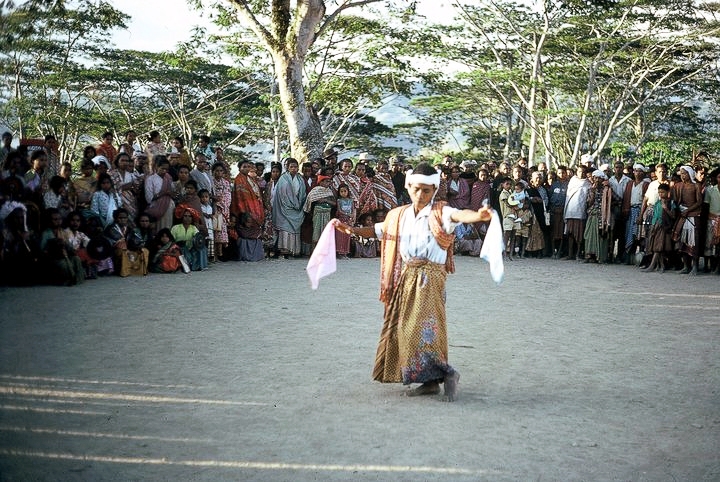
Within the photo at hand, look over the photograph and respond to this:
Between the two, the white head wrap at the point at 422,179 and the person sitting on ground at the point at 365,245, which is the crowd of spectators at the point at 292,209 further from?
the white head wrap at the point at 422,179

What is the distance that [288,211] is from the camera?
15094 millimetres

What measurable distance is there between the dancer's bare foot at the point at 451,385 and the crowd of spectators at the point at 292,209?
6118mm

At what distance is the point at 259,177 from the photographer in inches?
600

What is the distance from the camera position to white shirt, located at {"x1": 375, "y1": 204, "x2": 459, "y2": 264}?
5648 mm

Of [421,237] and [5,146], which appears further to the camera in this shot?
[421,237]

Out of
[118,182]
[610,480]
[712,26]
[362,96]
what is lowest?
[610,480]

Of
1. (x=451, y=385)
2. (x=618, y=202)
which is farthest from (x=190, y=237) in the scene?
(x=618, y=202)

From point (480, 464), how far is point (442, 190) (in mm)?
12158

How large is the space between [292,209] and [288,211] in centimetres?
9

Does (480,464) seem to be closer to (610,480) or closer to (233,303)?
(610,480)

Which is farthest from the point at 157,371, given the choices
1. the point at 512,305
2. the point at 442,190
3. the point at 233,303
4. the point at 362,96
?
→ the point at 362,96

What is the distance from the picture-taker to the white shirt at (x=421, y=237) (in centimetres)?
565

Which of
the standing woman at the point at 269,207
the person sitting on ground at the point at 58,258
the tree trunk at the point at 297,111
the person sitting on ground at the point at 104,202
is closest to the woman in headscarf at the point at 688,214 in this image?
the standing woman at the point at 269,207

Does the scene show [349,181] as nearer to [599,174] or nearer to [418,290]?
[599,174]
